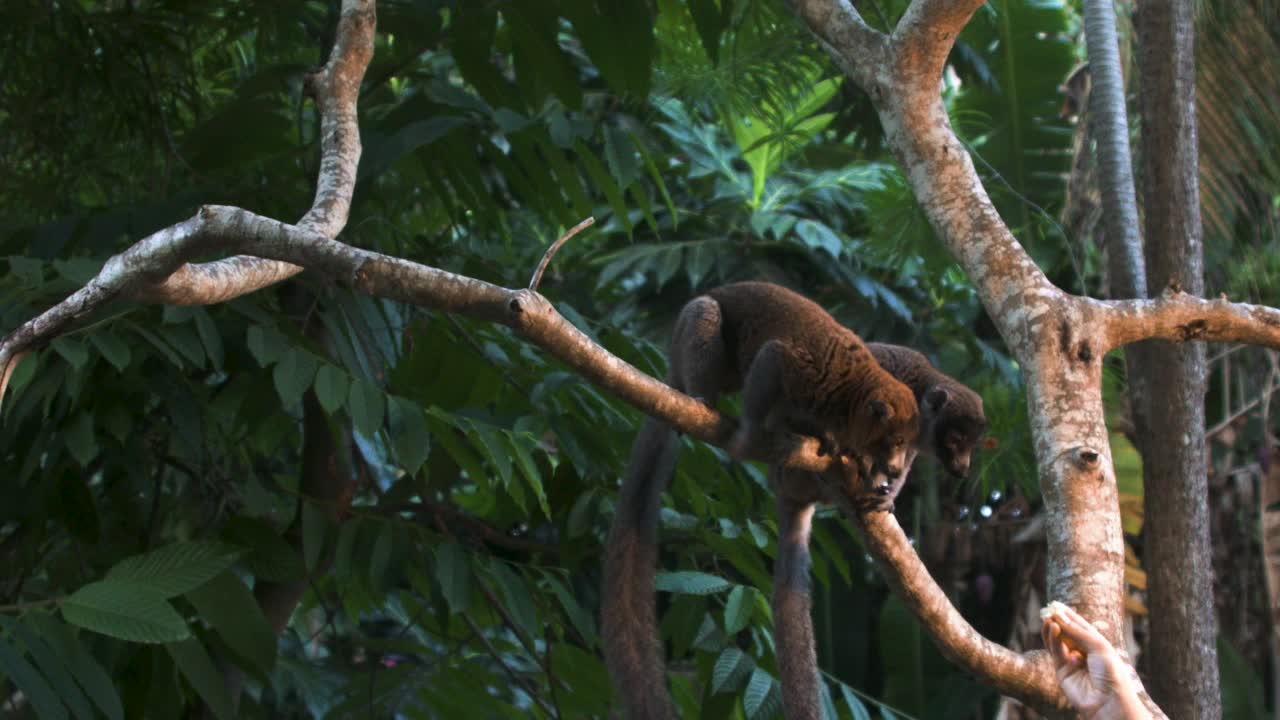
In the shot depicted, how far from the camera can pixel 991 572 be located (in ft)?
28.9

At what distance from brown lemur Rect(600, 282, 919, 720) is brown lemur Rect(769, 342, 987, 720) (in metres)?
0.02

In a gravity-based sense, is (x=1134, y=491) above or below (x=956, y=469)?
below

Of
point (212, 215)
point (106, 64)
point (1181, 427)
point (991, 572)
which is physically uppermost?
point (106, 64)

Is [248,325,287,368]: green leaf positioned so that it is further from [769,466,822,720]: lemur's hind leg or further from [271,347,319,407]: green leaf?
[769,466,822,720]: lemur's hind leg

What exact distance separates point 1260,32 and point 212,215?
4.91 metres

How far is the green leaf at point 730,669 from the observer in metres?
3.91

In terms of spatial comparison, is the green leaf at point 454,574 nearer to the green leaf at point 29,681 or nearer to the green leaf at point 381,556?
the green leaf at point 381,556

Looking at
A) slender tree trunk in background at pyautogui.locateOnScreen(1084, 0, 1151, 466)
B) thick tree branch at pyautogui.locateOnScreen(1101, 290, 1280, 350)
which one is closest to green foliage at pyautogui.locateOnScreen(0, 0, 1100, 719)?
slender tree trunk in background at pyautogui.locateOnScreen(1084, 0, 1151, 466)

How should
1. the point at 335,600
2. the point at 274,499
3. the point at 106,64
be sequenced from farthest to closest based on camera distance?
the point at 335,600, the point at 106,64, the point at 274,499

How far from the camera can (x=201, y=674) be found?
3.53 meters

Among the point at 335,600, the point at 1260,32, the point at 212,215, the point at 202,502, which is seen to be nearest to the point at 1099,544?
the point at 212,215

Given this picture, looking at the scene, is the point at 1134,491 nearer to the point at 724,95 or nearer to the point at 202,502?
the point at 724,95

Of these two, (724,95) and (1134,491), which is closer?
(724,95)

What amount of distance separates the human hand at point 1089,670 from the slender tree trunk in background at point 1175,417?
122cm
